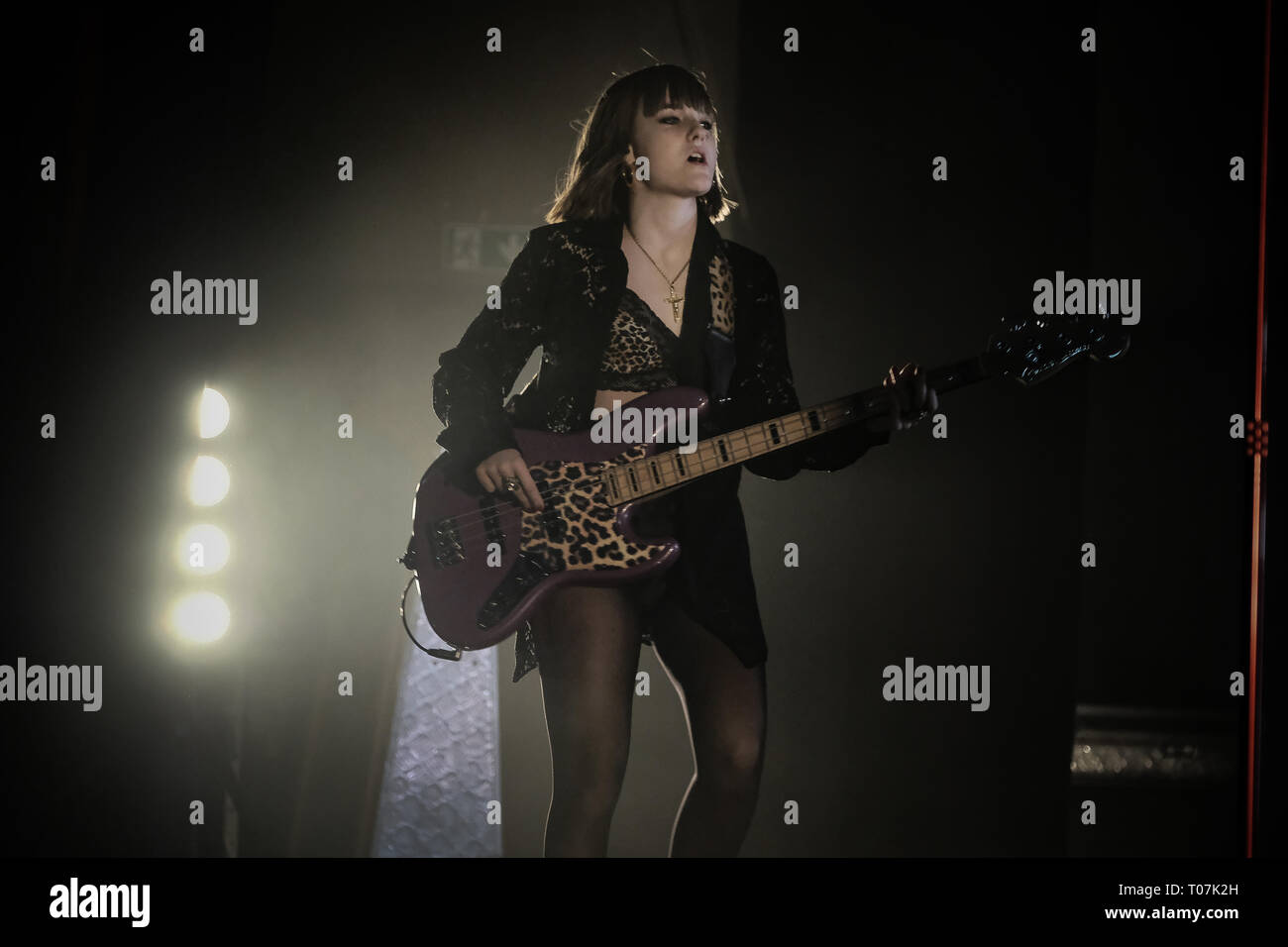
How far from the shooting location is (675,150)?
2.62 meters

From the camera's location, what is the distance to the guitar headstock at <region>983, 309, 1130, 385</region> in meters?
2.56

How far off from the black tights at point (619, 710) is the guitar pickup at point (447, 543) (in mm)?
231

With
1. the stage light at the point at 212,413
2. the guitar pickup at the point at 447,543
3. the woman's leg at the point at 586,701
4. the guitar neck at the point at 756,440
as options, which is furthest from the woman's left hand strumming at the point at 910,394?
the stage light at the point at 212,413

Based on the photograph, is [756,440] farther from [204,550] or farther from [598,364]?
[204,550]

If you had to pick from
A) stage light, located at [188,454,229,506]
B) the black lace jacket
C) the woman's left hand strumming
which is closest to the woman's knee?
the black lace jacket

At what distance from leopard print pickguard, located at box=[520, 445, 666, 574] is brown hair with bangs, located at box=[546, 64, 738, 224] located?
592 millimetres

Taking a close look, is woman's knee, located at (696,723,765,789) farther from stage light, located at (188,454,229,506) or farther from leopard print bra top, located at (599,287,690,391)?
stage light, located at (188,454,229,506)

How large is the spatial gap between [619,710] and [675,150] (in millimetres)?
1255

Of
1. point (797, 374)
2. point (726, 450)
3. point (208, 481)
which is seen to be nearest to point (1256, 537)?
point (797, 374)

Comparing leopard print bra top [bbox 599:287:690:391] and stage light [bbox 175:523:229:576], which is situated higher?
leopard print bra top [bbox 599:287:690:391]

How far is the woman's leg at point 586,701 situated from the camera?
2480 millimetres
